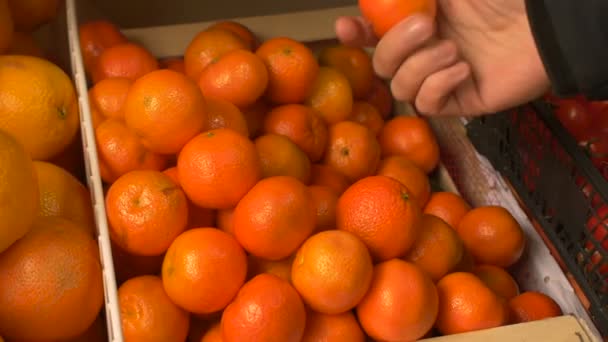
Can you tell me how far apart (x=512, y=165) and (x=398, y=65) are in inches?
11.9

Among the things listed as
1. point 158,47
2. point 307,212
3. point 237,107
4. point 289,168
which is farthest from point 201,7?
point 307,212

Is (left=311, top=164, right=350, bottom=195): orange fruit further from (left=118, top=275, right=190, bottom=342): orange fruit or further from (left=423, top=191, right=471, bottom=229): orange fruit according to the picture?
(left=118, top=275, right=190, bottom=342): orange fruit

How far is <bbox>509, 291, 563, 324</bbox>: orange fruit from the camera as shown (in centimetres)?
78

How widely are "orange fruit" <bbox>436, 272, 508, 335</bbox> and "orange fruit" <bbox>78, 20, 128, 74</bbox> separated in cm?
64

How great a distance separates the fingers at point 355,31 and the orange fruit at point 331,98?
172mm

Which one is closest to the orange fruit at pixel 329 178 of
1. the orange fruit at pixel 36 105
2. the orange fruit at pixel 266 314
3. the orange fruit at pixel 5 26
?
the orange fruit at pixel 266 314

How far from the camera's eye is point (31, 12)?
0.95 meters

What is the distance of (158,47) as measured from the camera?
1.07 metres

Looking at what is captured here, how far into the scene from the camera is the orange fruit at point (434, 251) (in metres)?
0.76

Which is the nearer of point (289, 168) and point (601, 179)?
point (601, 179)

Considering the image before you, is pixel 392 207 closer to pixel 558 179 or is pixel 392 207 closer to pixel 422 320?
pixel 422 320

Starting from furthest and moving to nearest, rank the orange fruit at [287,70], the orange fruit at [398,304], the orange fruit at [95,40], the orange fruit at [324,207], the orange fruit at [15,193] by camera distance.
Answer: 1. the orange fruit at [95,40]
2. the orange fruit at [287,70]
3. the orange fruit at [324,207]
4. the orange fruit at [398,304]
5. the orange fruit at [15,193]

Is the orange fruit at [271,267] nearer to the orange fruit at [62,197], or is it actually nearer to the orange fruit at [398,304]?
the orange fruit at [398,304]

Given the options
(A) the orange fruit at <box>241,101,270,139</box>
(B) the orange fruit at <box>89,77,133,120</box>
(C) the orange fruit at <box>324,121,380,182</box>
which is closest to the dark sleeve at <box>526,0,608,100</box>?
(C) the orange fruit at <box>324,121,380,182</box>
